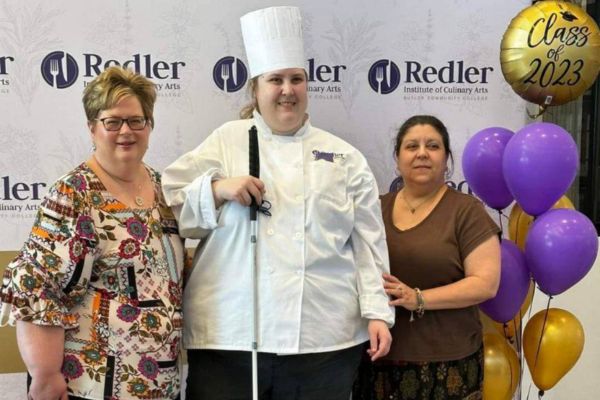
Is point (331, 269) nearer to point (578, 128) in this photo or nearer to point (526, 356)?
point (526, 356)

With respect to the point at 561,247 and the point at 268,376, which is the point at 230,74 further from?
the point at 561,247

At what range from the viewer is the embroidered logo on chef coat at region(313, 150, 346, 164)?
1617mm

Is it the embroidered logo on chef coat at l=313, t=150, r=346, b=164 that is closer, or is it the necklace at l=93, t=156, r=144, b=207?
the necklace at l=93, t=156, r=144, b=207

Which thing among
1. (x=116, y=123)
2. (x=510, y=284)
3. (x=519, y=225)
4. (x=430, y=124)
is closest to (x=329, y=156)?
(x=430, y=124)

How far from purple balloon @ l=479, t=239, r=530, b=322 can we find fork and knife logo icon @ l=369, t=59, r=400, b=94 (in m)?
0.73

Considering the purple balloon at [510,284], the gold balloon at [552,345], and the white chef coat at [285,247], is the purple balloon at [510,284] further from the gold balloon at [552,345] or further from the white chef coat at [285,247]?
the white chef coat at [285,247]

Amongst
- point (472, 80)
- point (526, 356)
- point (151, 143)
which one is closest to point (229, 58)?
point (151, 143)

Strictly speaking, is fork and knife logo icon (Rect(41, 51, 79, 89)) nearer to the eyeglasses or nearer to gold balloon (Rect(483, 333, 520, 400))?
the eyeglasses

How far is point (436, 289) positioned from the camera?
176 cm

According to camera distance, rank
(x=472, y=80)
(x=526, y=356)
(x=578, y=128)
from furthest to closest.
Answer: (x=578, y=128) < (x=472, y=80) < (x=526, y=356)

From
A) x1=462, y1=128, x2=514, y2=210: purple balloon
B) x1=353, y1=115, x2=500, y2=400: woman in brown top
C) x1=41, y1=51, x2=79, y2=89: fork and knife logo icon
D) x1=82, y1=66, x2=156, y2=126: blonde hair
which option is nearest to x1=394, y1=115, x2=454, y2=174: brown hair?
x1=353, y1=115, x2=500, y2=400: woman in brown top

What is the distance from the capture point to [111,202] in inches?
56.2

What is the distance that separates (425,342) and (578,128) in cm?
151

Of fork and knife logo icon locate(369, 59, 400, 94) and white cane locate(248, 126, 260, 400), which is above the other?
fork and knife logo icon locate(369, 59, 400, 94)
